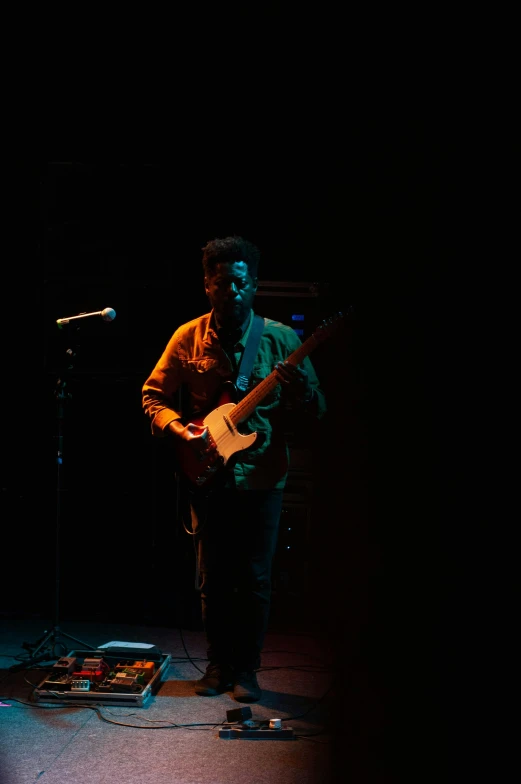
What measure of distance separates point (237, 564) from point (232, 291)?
1.18 meters

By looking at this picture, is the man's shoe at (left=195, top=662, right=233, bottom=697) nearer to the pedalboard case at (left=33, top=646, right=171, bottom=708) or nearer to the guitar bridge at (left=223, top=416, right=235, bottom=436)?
the pedalboard case at (left=33, top=646, right=171, bottom=708)

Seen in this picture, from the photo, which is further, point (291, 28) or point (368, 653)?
point (291, 28)

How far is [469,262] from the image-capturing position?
47.6 inches

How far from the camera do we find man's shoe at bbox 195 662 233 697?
9.95 ft

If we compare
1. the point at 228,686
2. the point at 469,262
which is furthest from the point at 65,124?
the point at 469,262

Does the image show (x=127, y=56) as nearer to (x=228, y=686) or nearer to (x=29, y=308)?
(x=29, y=308)

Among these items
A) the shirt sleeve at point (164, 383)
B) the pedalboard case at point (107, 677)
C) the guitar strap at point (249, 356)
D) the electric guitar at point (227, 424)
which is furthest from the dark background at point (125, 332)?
the shirt sleeve at point (164, 383)

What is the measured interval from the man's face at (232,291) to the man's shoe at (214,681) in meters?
1.51

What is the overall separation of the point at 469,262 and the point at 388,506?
475 mm

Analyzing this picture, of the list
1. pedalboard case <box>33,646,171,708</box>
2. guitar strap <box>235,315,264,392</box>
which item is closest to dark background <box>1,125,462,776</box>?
guitar strap <box>235,315,264,392</box>

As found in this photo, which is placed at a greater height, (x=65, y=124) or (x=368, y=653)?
(x=65, y=124)

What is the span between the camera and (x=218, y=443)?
2.91 metres

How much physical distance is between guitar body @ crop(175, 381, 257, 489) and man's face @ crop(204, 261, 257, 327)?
0.99 feet

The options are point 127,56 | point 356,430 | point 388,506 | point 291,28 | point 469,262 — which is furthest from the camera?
point 127,56
